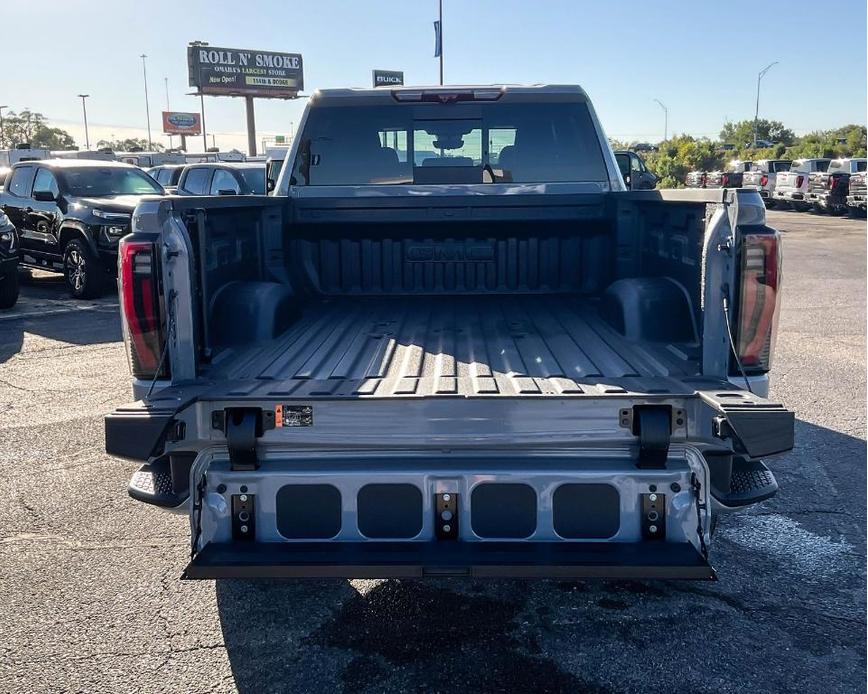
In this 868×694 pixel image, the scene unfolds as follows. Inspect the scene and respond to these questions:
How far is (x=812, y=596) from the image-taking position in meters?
3.61

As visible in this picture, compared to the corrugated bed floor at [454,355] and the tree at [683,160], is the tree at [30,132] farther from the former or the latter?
the corrugated bed floor at [454,355]

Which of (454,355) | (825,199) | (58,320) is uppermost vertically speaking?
(825,199)

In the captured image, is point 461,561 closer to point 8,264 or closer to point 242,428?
point 242,428

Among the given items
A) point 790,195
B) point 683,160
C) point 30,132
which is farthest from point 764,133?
point 30,132

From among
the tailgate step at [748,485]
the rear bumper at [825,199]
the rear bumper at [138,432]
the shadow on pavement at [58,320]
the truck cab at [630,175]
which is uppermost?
the truck cab at [630,175]

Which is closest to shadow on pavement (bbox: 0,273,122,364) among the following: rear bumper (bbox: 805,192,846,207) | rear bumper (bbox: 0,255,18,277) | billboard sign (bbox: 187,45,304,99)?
rear bumper (bbox: 0,255,18,277)

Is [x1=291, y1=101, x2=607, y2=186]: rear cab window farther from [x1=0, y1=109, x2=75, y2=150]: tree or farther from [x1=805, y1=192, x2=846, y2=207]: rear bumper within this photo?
[x1=0, y1=109, x2=75, y2=150]: tree

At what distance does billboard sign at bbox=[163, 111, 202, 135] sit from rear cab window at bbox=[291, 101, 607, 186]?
89499mm

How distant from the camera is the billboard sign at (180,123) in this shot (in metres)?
87.4

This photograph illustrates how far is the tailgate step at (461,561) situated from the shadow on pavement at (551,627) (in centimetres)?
48

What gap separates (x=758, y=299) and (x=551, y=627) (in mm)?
1564

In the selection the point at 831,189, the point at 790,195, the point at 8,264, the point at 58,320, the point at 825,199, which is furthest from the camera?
the point at 790,195

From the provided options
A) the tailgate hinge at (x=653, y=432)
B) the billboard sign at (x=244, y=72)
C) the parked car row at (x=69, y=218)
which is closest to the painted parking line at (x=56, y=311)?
the parked car row at (x=69, y=218)

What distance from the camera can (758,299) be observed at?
123 inches
